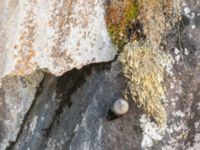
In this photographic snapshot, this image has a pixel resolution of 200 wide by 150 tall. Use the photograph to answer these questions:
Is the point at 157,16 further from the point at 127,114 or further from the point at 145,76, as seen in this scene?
the point at 127,114

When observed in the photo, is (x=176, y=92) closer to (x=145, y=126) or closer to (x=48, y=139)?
(x=145, y=126)

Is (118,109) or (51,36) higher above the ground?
(51,36)

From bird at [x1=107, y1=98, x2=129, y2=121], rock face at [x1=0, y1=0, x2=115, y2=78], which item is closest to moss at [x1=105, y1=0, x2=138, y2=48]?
rock face at [x1=0, y1=0, x2=115, y2=78]

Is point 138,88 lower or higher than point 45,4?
lower

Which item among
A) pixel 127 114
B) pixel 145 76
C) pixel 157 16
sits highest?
pixel 157 16

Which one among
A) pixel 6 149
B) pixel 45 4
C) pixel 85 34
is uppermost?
pixel 45 4

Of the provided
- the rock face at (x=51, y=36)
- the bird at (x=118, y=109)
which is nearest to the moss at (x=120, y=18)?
the rock face at (x=51, y=36)

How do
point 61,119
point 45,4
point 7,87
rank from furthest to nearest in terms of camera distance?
1. point 7,87
2. point 61,119
3. point 45,4

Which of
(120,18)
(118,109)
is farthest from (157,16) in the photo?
(118,109)

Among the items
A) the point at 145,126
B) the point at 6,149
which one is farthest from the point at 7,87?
the point at 145,126
